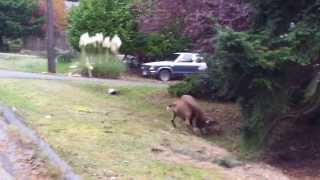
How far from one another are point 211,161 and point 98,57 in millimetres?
16080

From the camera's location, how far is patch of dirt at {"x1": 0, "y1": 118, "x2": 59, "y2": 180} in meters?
7.80

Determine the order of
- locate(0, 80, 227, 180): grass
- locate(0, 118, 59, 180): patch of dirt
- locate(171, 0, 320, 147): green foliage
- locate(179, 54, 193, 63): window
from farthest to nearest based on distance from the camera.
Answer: locate(179, 54, 193, 63): window
locate(171, 0, 320, 147): green foliage
locate(0, 80, 227, 180): grass
locate(0, 118, 59, 180): patch of dirt

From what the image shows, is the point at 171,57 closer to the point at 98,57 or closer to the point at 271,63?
the point at 98,57

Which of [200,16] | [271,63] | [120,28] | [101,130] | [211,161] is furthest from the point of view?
[120,28]

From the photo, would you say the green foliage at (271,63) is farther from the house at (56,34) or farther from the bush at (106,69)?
the house at (56,34)

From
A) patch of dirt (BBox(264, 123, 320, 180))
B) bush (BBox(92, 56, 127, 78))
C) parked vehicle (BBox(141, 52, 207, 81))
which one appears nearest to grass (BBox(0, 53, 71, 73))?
bush (BBox(92, 56, 127, 78))

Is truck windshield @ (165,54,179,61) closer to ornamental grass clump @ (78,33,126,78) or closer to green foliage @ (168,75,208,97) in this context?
ornamental grass clump @ (78,33,126,78)

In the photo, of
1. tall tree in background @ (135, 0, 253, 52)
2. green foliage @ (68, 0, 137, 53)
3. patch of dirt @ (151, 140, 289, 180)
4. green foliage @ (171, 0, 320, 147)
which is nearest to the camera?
→ patch of dirt @ (151, 140, 289, 180)

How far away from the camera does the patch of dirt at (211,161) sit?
9.06 metres

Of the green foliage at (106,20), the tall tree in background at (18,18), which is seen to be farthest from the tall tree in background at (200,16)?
the tall tree in background at (18,18)

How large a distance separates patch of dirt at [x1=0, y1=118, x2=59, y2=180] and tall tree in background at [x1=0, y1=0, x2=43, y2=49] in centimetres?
4267

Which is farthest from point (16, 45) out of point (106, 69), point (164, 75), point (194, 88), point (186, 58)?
point (194, 88)

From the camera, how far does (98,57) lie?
2536cm

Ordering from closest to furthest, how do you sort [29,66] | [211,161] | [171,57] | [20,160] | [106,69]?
[20,160], [211,161], [106,69], [29,66], [171,57]
